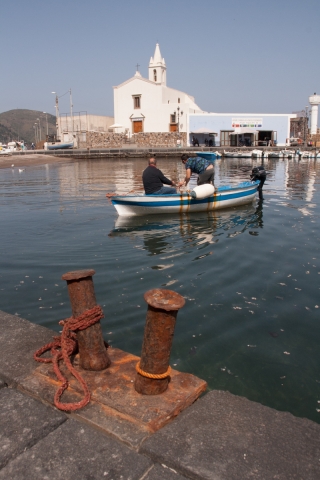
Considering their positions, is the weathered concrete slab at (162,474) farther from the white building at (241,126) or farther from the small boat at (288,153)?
the white building at (241,126)

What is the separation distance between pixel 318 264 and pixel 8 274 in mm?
6498

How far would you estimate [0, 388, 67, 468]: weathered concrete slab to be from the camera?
2.82 meters

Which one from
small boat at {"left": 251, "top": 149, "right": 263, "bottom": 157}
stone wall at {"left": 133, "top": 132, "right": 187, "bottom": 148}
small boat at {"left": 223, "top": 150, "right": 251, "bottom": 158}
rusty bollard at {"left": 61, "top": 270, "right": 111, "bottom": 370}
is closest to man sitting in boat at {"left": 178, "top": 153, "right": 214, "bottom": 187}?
rusty bollard at {"left": 61, "top": 270, "right": 111, "bottom": 370}

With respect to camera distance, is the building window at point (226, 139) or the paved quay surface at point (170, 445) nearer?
the paved quay surface at point (170, 445)

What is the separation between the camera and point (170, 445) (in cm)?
279

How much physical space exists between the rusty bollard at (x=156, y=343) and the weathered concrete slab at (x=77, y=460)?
584 mm

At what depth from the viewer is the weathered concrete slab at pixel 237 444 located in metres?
2.58

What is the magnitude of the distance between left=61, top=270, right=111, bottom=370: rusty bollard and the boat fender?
10059 mm

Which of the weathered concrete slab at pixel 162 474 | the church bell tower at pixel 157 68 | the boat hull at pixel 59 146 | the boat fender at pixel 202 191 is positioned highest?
the church bell tower at pixel 157 68

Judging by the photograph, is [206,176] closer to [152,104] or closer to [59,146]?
[59,146]

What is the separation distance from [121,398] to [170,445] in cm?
64

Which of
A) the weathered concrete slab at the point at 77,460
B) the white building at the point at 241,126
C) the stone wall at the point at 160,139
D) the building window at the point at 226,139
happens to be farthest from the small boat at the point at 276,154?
the weathered concrete slab at the point at 77,460

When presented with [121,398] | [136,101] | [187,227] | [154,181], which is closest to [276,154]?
[136,101]

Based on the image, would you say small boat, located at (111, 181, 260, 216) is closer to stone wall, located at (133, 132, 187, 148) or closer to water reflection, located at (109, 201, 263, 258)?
water reflection, located at (109, 201, 263, 258)
